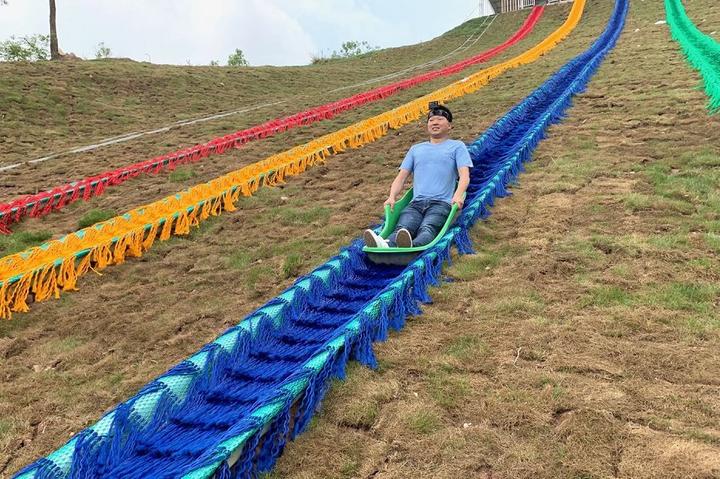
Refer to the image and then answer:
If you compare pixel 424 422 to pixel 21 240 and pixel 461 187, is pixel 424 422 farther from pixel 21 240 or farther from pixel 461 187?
pixel 21 240

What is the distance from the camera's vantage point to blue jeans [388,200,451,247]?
4062mm

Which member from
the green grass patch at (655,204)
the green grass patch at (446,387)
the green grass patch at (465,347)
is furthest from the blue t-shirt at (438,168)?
the green grass patch at (446,387)

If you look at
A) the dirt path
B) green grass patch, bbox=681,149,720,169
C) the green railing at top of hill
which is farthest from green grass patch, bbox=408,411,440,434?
the green railing at top of hill

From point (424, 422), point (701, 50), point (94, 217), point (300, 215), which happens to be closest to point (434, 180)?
point (300, 215)

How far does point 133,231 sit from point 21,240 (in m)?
1.37

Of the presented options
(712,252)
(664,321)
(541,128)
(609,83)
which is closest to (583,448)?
(664,321)

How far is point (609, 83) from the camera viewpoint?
9.68 meters

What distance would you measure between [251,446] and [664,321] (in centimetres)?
217

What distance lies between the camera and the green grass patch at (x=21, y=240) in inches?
203

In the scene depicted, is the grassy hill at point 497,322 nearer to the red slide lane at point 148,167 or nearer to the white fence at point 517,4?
the red slide lane at point 148,167

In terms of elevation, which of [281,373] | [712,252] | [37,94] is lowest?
[712,252]

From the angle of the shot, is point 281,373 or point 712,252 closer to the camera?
point 281,373

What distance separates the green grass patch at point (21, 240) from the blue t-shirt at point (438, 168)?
12.6 feet

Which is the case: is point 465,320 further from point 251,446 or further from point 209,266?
point 209,266
